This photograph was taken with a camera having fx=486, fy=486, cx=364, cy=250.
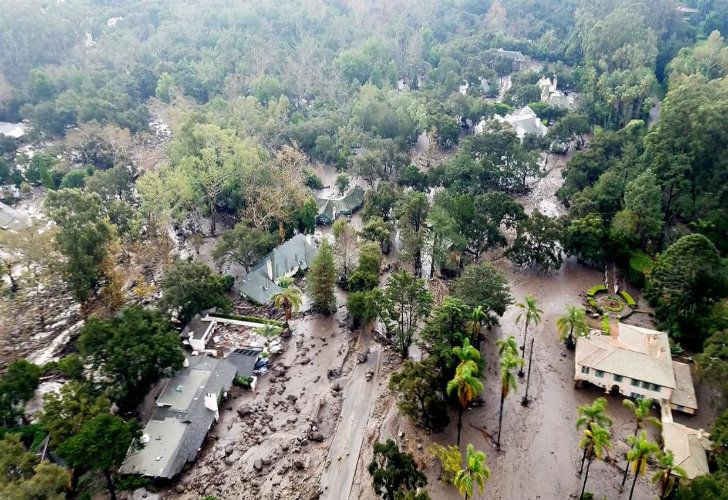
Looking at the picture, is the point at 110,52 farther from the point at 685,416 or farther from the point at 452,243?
the point at 685,416

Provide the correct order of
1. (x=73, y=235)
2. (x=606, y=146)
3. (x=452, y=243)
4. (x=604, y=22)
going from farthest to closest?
(x=604, y=22) < (x=606, y=146) < (x=452, y=243) < (x=73, y=235)

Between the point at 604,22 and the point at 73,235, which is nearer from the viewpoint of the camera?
→ the point at 73,235

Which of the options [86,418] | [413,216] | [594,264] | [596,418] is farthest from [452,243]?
[86,418]

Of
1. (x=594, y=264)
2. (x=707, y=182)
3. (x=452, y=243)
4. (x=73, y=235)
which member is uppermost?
(x=73, y=235)

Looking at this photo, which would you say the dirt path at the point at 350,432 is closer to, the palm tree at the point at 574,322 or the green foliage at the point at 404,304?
the green foliage at the point at 404,304

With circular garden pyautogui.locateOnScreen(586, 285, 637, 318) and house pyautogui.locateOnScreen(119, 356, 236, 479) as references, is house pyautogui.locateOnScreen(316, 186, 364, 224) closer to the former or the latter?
house pyautogui.locateOnScreen(119, 356, 236, 479)
